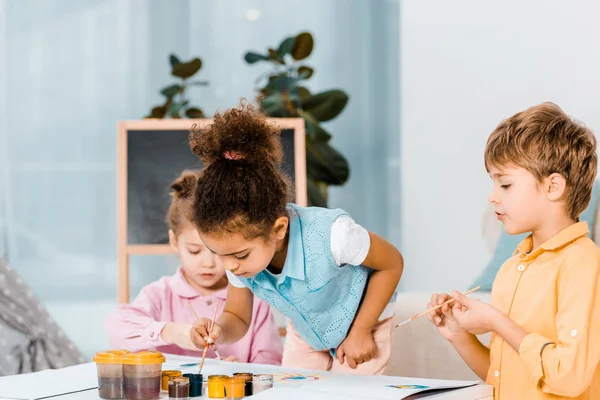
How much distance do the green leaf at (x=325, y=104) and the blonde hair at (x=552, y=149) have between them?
1.86 meters

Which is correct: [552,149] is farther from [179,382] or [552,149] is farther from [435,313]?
[179,382]

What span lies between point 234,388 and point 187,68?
7.14ft

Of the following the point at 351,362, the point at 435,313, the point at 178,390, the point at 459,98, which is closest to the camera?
the point at 178,390

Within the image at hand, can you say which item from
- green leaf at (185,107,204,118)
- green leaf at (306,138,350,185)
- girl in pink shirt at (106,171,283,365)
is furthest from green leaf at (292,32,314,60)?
girl in pink shirt at (106,171,283,365)

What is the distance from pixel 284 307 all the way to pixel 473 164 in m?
1.05

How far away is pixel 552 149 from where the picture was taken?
52.4 inches

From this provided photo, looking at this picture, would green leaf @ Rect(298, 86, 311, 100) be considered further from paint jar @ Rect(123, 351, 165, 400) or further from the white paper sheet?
paint jar @ Rect(123, 351, 165, 400)

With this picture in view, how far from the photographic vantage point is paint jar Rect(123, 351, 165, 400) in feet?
3.99

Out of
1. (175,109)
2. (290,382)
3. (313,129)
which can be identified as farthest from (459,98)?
(290,382)

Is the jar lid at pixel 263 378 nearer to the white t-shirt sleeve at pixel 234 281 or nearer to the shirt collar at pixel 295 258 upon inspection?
the shirt collar at pixel 295 258

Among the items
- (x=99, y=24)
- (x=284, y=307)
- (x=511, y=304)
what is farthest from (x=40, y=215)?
(x=511, y=304)

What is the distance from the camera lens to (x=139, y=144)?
8.17ft

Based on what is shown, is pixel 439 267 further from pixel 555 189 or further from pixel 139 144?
pixel 555 189

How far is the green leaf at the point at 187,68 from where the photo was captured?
10.4 ft
